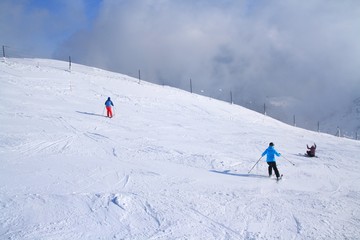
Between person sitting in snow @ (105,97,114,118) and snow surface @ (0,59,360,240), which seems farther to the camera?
person sitting in snow @ (105,97,114,118)

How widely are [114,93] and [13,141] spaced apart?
63.8ft

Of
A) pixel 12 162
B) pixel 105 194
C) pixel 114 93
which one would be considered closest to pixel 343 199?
pixel 105 194

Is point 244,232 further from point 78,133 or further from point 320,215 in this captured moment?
point 78,133

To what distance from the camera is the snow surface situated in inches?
271

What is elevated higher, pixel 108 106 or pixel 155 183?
pixel 108 106

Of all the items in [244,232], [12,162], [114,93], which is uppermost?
[114,93]

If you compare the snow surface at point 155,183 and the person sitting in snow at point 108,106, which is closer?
the snow surface at point 155,183

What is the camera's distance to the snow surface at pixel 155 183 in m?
6.89

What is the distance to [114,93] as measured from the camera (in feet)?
108

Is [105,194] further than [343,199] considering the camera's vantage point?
No

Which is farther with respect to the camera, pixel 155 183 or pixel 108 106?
pixel 108 106

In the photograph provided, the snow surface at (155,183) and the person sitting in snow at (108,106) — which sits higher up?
the person sitting in snow at (108,106)

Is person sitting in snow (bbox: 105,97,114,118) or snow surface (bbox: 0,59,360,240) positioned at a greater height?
person sitting in snow (bbox: 105,97,114,118)

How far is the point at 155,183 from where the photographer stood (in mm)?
9984
